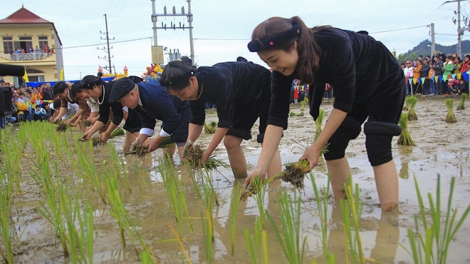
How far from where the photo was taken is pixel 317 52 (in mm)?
2086

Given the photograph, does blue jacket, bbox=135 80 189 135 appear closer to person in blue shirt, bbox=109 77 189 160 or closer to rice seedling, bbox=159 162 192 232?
person in blue shirt, bbox=109 77 189 160

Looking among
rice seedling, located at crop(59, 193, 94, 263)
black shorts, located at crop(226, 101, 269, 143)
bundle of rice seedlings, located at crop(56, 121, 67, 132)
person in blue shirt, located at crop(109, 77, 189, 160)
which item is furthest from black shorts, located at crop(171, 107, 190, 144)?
bundle of rice seedlings, located at crop(56, 121, 67, 132)

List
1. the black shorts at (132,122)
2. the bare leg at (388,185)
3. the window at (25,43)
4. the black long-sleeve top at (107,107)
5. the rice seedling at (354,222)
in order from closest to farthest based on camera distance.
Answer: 1. the rice seedling at (354,222)
2. the bare leg at (388,185)
3. the black long-sleeve top at (107,107)
4. the black shorts at (132,122)
5. the window at (25,43)

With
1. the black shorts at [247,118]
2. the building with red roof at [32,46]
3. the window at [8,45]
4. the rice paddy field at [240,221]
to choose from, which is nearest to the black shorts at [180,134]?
the rice paddy field at [240,221]

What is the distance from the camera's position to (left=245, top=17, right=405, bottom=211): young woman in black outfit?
1.97 m

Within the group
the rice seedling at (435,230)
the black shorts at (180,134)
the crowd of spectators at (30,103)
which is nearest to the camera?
the rice seedling at (435,230)

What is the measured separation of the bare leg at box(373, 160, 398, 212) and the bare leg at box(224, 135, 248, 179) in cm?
135

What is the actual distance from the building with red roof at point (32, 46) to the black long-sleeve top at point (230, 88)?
3844cm

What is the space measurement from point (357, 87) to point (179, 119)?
2095 mm

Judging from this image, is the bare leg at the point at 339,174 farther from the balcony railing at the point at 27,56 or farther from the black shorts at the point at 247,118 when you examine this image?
the balcony railing at the point at 27,56

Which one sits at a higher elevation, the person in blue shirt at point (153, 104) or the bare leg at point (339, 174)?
the person in blue shirt at point (153, 104)

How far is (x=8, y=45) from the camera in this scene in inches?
1534

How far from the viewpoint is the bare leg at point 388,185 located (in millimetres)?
2227

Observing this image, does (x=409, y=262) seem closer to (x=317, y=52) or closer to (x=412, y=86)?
(x=317, y=52)
